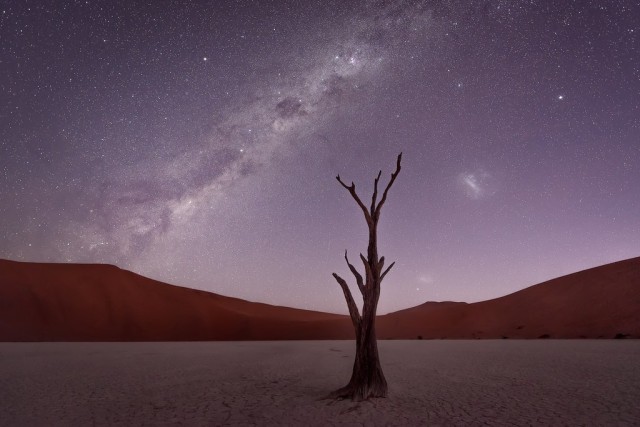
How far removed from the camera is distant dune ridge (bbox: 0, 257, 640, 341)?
3241cm

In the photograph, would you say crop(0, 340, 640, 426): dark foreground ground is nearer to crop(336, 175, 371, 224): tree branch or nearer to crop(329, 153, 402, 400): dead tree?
crop(329, 153, 402, 400): dead tree

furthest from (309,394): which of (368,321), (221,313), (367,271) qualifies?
(221,313)

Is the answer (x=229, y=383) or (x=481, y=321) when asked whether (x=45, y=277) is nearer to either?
(x=229, y=383)

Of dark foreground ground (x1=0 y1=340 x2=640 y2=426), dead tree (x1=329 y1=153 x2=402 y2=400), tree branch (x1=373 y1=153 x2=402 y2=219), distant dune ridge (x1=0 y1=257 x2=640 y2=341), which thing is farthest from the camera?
distant dune ridge (x1=0 y1=257 x2=640 y2=341)

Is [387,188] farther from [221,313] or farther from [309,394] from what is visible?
[221,313]

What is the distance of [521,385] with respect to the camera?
10000mm

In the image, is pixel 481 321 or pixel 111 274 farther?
pixel 111 274

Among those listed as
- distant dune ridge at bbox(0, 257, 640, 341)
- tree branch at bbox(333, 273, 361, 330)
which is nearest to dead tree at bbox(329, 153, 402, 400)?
tree branch at bbox(333, 273, 361, 330)

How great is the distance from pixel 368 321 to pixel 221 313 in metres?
42.0

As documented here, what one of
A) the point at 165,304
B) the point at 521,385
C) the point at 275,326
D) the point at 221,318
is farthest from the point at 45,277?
the point at 521,385

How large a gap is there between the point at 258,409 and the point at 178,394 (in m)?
2.70

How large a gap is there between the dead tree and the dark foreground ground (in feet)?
1.43

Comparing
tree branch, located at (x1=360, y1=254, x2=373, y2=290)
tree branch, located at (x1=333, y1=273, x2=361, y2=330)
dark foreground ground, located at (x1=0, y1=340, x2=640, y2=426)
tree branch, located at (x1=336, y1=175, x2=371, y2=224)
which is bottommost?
dark foreground ground, located at (x1=0, y1=340, x2=640, y2=426)

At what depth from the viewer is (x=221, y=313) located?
47281mm
